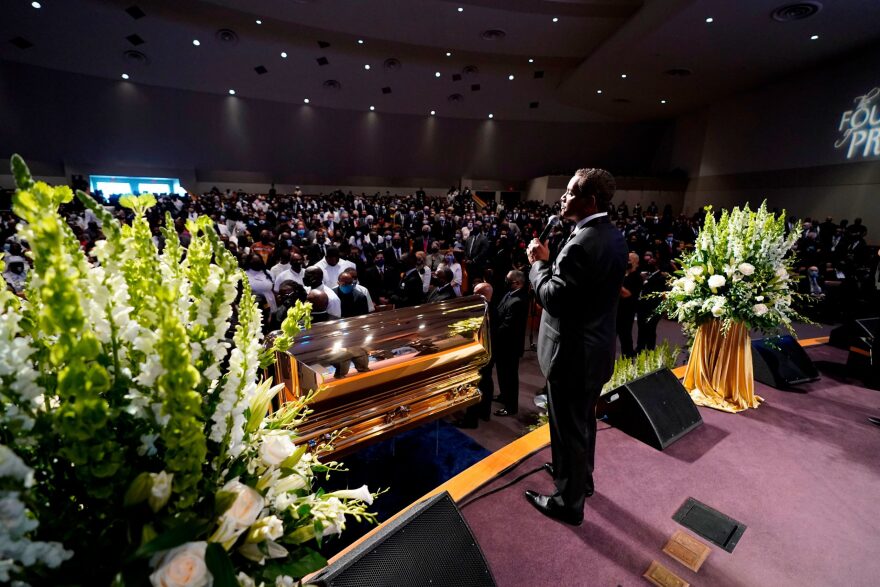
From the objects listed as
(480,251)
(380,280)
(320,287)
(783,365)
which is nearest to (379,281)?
(380,280)

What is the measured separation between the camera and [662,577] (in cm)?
198

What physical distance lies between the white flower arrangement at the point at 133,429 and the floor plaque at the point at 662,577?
1.80 metres

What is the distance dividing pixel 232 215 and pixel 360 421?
11156mm

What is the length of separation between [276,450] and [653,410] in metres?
2.95

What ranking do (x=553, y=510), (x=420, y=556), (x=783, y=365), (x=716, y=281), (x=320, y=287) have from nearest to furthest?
1. (x=420, y=556)
2. (x=553, y=510)
3. (x=716, y=281)
4. (x=783, y=365)
5. (x=320, y=287)

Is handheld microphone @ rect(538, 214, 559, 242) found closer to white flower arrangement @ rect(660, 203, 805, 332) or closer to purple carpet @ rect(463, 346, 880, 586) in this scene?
purple carpet @ rect(463, 346, 880, 586)

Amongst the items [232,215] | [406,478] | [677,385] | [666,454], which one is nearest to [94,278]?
[406,478]

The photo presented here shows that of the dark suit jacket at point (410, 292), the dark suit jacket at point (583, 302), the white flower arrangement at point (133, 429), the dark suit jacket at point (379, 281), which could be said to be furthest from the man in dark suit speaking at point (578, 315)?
the dark suit jacket at point (379, 281)

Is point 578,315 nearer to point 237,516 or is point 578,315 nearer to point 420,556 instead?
point 420,556

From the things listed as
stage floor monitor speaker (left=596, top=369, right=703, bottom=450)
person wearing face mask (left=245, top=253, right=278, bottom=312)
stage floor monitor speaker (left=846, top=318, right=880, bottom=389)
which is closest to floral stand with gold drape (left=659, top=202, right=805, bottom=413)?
stage floor monitor speaker (left=596, top=369, right=703, bottom=450)

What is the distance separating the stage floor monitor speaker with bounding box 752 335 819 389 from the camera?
4.02 m

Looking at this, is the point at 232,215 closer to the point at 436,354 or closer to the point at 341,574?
the point at 436,354

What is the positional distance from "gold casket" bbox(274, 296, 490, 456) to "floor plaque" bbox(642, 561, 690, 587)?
5.05 feet

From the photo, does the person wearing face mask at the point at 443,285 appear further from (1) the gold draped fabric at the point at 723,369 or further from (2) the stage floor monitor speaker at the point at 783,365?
(2) the stage floor monitor speaker at the point at 783,365
